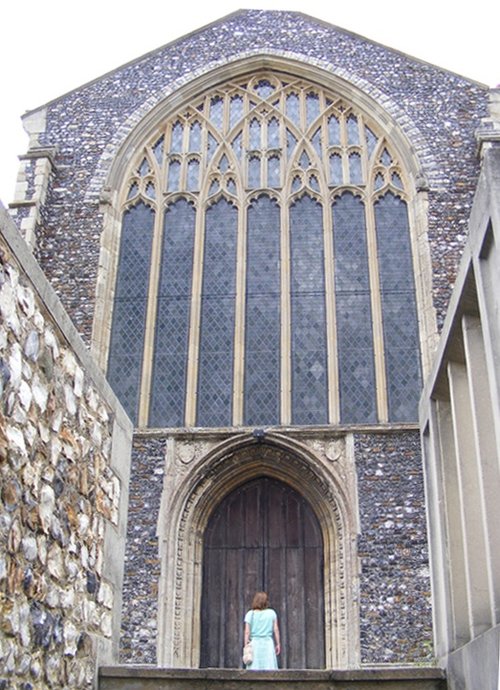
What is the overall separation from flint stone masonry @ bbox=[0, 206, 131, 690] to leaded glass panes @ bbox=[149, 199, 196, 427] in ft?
19.3

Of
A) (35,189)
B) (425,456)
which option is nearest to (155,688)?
(425,456)

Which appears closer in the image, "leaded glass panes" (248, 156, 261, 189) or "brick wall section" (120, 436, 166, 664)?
"brick wall section" (120, 436, 166, 664)

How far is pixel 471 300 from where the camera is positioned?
13.4 feet

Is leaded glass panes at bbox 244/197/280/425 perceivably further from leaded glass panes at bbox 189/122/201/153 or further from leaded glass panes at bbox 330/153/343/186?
leaded glass panes at bbox 189/122/201/153

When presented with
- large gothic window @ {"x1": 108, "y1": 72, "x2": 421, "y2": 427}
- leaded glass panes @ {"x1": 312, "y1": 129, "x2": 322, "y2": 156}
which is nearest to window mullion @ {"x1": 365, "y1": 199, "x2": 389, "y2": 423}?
large gothic window @ {"x1": 108, "y1": 72, "x2": 421, "y2": 427}

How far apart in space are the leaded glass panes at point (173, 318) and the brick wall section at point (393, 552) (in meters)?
2.48

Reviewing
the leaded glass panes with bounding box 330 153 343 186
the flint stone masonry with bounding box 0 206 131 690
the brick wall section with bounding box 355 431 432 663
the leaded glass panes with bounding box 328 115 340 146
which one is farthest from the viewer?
the leaded glass panes with bounding box 328 115 340 146

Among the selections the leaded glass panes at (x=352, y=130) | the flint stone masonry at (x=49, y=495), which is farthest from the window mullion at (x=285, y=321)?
the flint stone masonry at (x=49, y=495)

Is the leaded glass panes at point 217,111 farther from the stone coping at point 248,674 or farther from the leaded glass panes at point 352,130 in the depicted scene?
the stone coping at point 248,674

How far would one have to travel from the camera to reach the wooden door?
9641mm

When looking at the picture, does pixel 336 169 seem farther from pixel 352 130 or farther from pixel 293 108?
pixel 293 108

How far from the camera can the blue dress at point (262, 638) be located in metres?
6.98

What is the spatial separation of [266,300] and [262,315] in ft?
0.79

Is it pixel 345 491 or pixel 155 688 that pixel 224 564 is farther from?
pixel 155 688
